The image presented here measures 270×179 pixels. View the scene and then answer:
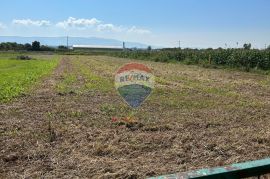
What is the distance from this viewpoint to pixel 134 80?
8.12 metres

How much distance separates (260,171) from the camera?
204cm

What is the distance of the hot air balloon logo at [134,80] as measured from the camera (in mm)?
8109

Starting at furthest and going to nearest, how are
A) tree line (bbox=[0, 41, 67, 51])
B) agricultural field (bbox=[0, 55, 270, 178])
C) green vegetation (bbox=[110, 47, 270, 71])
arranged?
tree line (bbox=[0, 41, 67, 51]) → green vegetation (bbox=[110, 47, 270, 71]) → agricultural field (bbox=[0, 55, 270, 178])

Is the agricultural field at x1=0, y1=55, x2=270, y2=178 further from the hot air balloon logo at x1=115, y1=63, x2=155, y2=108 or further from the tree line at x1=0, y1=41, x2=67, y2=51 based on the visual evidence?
the tree line at x1=0, y1=41, x2=67, y2=51

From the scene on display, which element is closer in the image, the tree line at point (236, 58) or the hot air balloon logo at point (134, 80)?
the hot air balloon logo at point (134, 80)

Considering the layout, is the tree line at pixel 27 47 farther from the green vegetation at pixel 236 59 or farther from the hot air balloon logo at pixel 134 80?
the hot air balloon logo at pixel 134 80

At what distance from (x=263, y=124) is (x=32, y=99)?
6.92 metres

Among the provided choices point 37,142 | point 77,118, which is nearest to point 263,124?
point 77,118

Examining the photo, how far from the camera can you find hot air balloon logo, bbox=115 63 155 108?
26.6 ft

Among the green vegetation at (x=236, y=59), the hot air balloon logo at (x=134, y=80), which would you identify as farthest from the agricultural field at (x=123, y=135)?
the green vegetation at (x=236, y=59)

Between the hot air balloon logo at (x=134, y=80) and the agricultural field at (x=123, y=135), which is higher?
the hot air balloon logo at (x=134, y=80)

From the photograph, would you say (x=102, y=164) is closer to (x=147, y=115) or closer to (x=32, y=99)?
(x=147, y=115)

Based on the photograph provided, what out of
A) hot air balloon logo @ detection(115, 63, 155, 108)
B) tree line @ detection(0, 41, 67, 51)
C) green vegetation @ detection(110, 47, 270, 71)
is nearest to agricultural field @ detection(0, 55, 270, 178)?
hot air balloon logo @ detection(115, 63, 155, 108)

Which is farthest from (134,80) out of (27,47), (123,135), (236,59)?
(27,47)
